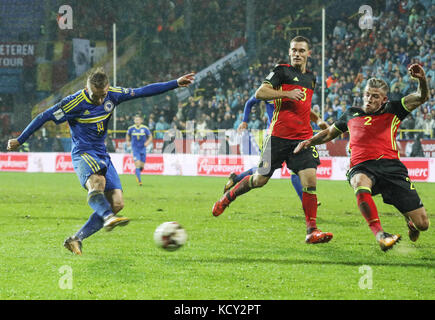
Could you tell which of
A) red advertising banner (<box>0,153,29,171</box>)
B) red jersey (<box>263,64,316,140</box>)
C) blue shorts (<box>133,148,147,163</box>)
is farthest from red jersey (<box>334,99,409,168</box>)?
red advertising banner (<box>0,153,29,171</box>)

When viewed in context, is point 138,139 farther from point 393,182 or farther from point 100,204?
point 393,182

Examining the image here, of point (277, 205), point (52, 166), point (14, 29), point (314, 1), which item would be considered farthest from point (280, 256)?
point (14, 29)

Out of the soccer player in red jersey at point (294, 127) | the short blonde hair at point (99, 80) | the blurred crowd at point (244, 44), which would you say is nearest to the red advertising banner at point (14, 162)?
the blurred crowd at point (244, 44)

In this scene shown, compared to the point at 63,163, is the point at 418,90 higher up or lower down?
higher up

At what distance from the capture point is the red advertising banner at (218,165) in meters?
21.9

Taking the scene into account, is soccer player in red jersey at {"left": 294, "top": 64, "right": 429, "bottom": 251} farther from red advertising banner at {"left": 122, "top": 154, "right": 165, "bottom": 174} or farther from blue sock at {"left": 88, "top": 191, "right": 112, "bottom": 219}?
red advertising banner at {"left": 122, "top": 154, "right": 165, "bottom": 174}

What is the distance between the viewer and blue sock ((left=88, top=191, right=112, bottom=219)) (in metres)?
6.47

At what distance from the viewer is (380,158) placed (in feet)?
22.0

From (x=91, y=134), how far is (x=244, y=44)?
83.0ft

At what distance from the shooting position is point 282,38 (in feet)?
97.7

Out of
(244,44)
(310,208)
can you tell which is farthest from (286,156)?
(244,44)

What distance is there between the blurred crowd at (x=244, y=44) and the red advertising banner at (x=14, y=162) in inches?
103

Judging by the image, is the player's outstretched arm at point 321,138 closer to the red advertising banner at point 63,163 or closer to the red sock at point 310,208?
the red sock at point 310,208

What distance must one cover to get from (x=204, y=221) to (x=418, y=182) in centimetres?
1103
